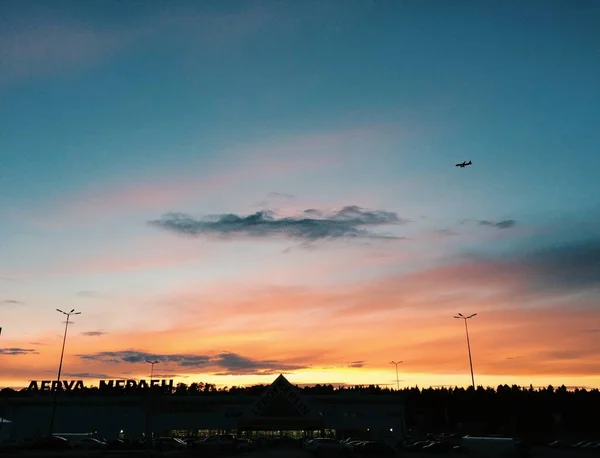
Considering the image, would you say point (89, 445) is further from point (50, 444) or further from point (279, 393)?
point (279, 393)

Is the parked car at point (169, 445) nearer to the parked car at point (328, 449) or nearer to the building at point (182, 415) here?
the parked car at point (328, 449)

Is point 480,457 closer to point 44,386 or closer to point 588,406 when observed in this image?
point 44,386

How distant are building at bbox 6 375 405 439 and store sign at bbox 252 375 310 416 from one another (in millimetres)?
13875

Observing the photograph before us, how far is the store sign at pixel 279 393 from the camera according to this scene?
89438 mm

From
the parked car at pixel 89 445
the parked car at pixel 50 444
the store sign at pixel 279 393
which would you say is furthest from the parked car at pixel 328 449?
the parked car at pixel 50 444

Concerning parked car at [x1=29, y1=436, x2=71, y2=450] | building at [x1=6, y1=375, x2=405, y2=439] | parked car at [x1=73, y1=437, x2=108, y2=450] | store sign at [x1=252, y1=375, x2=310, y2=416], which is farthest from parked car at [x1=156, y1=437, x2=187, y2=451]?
building at [x1=6, y1=375, x2=405, y2=439]

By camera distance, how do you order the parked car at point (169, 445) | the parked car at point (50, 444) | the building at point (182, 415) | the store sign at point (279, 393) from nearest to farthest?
the parked car at point (50, 444) → the parked car at point (169, 445) → the store sign at point (279, 393) → the building at point (182, 415)

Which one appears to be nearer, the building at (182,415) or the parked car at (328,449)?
the parked car at (328,449)

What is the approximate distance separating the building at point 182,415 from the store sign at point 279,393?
13.9m

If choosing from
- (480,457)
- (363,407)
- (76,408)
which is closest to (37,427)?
(76,408)

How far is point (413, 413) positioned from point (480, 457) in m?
144

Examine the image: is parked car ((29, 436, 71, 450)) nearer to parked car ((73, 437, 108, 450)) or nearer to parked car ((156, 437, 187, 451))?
parked car ((73, 437, 108, 450))

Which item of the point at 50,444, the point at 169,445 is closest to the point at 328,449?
the point at 169,445

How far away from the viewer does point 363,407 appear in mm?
112438
